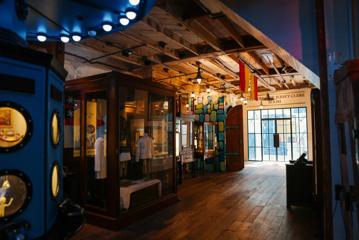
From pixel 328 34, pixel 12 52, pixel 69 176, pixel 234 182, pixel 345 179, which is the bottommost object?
pixel 234 182

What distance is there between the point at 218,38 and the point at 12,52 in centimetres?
432

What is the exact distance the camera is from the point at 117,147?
4449mm

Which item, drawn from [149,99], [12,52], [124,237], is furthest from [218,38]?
[12,52]

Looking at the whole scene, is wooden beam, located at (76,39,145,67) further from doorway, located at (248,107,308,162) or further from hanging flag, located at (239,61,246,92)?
doorway, located at (248,107,308,162)

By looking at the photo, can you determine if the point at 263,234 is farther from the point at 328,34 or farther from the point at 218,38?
the point at 218,38

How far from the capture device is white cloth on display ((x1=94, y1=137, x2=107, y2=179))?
15.4 ft

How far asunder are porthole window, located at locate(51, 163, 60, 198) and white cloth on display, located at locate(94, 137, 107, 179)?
2.35m

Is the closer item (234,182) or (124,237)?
(124,237)

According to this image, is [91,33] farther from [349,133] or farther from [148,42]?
[148,42]

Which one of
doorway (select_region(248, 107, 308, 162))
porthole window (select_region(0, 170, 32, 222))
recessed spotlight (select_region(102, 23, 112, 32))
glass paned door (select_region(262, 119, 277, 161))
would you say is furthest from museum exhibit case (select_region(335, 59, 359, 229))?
glass paned door (select_region(262, 119, 277, 161))

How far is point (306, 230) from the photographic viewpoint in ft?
13.8

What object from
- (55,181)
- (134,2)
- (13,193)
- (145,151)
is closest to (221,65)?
(145,151)

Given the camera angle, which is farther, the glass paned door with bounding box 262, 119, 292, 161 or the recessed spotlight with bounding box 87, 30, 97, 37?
the glass paned door with bounding box 262, 119, 292, 161

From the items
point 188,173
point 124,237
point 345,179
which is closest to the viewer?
point 345,179
